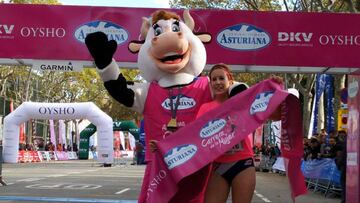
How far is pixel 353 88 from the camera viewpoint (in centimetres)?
1009

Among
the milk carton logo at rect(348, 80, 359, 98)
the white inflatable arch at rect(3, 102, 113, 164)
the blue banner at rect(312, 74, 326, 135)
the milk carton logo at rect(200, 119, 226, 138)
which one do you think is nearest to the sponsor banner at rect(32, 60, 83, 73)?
the milk carton logo at rect(348, 80, 359, 98)

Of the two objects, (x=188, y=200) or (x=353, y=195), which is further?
(x=353, y=195)

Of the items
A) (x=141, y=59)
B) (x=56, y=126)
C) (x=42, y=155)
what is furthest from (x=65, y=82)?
(x=141, y=59)

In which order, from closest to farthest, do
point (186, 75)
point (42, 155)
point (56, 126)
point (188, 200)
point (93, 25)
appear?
point (188, 200), point (186, 75), point (93, 25), point (42, 155), point (56, 126)

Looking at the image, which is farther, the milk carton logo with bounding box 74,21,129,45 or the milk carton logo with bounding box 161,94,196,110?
the milk carton logo with bounding box 74,21,129,45

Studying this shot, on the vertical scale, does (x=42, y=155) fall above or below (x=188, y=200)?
below

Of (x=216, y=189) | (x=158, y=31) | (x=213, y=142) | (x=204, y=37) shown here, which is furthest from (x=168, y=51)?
(x=216, y=189)

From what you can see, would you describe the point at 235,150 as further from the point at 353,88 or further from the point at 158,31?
the point at 353,88

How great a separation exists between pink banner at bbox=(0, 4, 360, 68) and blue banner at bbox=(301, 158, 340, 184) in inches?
190

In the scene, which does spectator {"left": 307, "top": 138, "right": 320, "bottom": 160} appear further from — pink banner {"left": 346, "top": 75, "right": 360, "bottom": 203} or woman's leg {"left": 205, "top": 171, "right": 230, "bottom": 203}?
woman's leg {"left": 205, "top": 171, "right": 230, "bottom": 203}

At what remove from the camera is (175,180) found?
459 centimetres

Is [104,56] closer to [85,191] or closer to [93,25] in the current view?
[93,25]

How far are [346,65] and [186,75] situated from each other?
21.8ft

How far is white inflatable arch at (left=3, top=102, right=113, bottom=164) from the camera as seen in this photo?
1227 inches
